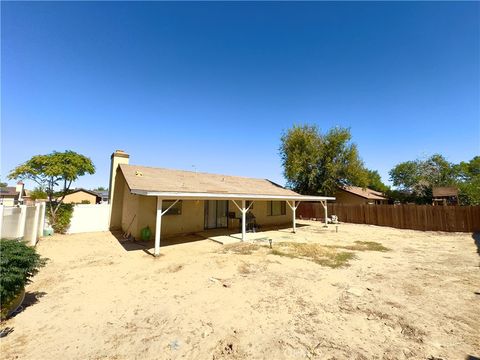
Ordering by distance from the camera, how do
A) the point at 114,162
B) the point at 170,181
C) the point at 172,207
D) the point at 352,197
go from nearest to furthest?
the point at 172,207
the point at 170,181
the point at 114,162
the point at 352,197

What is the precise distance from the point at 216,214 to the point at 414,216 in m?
13.8

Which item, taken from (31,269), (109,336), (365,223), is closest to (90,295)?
(31,269)

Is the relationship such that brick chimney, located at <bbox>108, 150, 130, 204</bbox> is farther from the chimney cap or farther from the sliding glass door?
the sliding glass door

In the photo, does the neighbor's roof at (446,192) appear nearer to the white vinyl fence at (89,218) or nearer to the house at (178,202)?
the house at (178,202)

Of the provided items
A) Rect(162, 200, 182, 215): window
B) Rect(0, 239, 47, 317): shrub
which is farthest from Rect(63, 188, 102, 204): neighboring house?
Rect(0, 239, 47, 317): shrub

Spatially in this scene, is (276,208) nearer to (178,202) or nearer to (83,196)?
(178,202)

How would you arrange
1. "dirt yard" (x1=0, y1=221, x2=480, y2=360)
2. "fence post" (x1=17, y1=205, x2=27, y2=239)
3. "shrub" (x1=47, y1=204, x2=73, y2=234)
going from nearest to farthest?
"dirt yard" (x1=0, y1=221, x2=480, y2=360), "fence post" (x1=17, y1=205, x2=27, y2=239), "shrub" (x1=47, y1=204, x2=73, y2=234)

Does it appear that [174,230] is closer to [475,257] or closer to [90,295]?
[90,295]

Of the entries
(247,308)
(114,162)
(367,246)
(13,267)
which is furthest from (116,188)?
(367,246)

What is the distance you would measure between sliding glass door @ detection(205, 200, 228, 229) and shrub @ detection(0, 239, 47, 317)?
10.1 meters

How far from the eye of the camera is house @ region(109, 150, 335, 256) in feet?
36.8

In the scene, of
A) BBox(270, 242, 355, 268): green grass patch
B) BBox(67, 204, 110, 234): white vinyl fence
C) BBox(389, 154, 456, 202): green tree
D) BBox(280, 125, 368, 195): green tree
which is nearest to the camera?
BBox(270, 242, 355, 268): green grass patch

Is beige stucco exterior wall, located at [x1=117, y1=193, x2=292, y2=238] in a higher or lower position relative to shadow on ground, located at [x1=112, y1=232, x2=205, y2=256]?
higher

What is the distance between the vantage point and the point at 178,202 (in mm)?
12781
